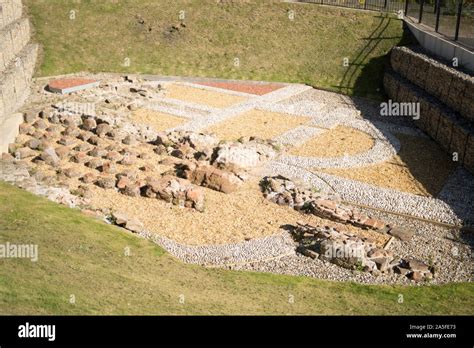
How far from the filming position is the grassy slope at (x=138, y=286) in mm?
12695

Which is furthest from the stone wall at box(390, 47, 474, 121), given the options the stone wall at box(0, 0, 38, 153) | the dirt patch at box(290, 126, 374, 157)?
the stone wall at box(0, 0, 38, 153)

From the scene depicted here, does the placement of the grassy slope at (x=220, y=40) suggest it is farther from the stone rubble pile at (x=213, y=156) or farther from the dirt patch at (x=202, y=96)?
the stone rubble pile at (x=213, y=156)

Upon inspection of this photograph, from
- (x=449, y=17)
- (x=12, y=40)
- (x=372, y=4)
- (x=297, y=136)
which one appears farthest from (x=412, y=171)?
(x=12, y=40)

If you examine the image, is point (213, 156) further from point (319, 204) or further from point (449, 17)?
point (449, 17)

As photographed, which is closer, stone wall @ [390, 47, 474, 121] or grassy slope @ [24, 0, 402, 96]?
stone wall @ [390, 47, 474, 121]

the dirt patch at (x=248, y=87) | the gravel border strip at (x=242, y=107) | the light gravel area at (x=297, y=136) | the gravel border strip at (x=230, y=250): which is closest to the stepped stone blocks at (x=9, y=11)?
the dirt patch at (x=248, y=87)

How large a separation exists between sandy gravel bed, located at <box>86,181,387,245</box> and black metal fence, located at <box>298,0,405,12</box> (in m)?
27.8

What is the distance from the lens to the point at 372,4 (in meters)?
43.9

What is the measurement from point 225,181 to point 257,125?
927 centimetres

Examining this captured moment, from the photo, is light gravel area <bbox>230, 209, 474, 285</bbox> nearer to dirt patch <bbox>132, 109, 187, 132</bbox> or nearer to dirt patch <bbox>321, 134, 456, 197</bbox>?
dirt patch <bbox>321, 134, 456, 197</bbox>

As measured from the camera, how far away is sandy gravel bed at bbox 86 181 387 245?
18844 mm

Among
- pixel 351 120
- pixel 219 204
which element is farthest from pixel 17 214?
pixel 351 120

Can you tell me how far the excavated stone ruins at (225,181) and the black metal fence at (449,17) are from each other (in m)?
7.93

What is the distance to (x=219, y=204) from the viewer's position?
21.0m
